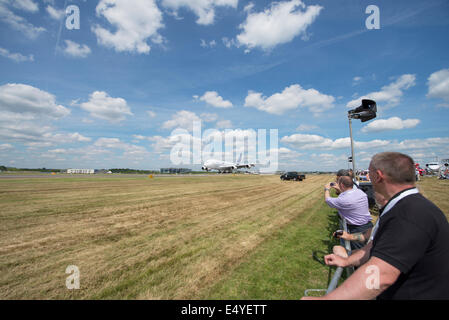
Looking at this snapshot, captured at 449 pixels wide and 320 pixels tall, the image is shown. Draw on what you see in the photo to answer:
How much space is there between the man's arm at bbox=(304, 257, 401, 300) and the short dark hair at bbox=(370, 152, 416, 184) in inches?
29.2

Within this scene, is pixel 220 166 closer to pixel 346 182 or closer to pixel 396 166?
pixel 346 182

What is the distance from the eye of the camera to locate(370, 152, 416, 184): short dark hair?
5.14ft

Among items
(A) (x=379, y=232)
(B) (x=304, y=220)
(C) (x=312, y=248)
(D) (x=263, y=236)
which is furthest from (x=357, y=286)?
(B) (x=304, y=220)

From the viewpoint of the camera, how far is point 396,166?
5.33 feet

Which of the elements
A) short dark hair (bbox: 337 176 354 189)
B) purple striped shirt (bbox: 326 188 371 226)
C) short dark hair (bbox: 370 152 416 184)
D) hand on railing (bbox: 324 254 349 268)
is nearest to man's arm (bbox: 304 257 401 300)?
short dark hair (bbox: 370 152 416 184)

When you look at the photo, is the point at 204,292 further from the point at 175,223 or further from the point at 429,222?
the point at 175,223

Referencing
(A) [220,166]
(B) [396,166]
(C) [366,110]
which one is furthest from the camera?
(A) [220,166]

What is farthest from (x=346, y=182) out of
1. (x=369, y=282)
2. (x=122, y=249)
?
(x=122, y=249)

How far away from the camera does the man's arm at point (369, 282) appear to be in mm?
1259

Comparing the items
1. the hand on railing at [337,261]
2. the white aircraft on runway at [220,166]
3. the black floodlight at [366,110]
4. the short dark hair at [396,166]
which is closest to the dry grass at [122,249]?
the hand on railing at [337,261]

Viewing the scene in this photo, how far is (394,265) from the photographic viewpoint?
4.18 ft

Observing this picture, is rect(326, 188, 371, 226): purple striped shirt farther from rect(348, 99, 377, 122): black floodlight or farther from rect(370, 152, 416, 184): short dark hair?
rect(348, 99, 377, 122): black floodlight

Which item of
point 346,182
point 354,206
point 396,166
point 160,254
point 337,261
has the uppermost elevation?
point 396,166

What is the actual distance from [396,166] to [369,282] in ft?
3.26
